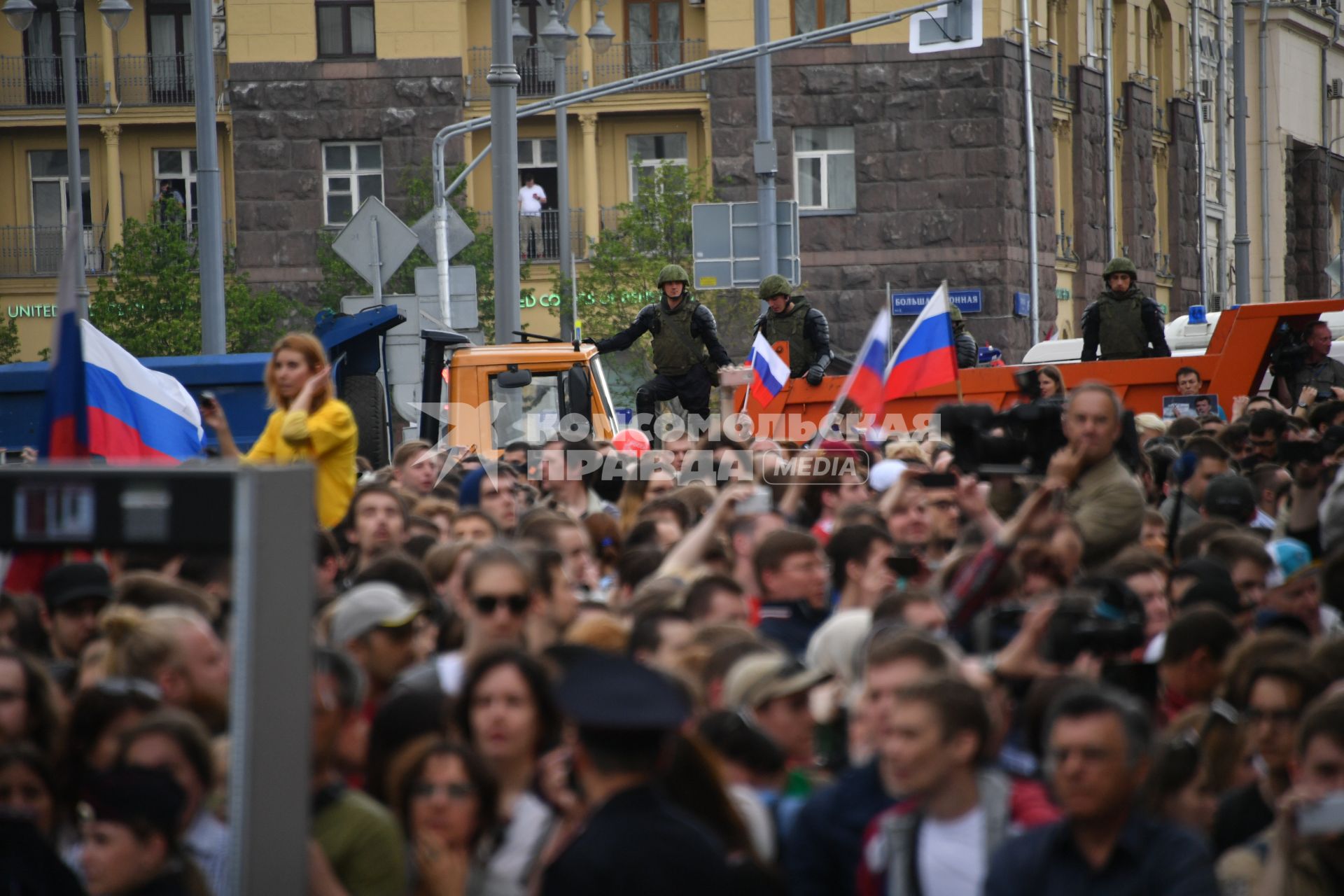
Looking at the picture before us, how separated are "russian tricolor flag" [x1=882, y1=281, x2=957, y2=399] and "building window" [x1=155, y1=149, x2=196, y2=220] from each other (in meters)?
36.4

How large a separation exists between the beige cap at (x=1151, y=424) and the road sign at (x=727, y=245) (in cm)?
798

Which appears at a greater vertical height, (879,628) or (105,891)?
(879,628)

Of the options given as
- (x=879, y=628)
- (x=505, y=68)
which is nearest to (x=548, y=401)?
(x=505, y=68)

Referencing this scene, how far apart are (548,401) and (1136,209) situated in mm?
36848

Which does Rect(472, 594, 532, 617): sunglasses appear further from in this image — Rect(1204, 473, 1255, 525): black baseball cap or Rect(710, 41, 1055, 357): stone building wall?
Rect(710, 41, 1055, 357): stone building wall

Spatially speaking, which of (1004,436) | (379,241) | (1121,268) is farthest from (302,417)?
(1121,268)

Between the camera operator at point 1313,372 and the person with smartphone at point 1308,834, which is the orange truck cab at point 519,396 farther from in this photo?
the person with smartphone at point 1308,834

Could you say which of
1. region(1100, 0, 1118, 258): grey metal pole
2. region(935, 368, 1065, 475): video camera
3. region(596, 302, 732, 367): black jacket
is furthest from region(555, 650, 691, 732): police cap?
region(1100, 0, 1118, 258): grey metal pole

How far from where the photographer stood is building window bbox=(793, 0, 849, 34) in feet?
140

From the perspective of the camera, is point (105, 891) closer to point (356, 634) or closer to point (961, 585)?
point (356, 634)

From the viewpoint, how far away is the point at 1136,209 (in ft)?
167

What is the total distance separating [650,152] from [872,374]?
3631 centimetres

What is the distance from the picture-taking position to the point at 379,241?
1858 centimetres

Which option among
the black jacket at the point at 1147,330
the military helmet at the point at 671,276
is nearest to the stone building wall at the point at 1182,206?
the black jacket at the point at 1147,330
